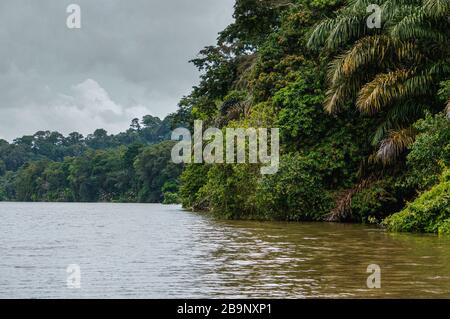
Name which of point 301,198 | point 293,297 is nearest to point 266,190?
point 301,198

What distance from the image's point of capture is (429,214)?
18.5 m

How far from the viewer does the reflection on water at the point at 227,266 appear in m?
8.34

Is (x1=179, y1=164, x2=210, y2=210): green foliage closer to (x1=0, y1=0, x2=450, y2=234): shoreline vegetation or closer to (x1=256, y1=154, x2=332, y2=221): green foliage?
(x1=0, y1=0, x2=450, y2=234): shoreline vegetation

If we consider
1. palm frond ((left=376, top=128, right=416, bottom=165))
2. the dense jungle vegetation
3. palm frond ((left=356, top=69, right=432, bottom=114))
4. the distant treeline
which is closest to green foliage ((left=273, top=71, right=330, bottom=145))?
the dense jungle vegetation

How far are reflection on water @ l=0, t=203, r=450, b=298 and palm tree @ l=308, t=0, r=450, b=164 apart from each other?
255 inches

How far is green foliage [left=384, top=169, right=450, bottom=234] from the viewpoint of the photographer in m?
17.8

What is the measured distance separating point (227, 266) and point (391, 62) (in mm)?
14461

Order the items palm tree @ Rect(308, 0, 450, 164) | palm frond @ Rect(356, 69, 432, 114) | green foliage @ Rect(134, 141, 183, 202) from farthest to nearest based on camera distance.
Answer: green foliage @ Rect(134, 141, 183, 202), palm frond @ Rect(356, 69, 432, 114), palm tree @ Rect(308, 0, 450, 164)

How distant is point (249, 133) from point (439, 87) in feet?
28.7

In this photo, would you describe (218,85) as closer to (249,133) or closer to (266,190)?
(249,133)

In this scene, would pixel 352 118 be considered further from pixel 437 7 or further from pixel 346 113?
pixel 437 7

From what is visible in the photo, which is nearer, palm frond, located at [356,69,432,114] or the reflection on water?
the reflection on water

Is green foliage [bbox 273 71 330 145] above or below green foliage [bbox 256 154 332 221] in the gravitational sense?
above
